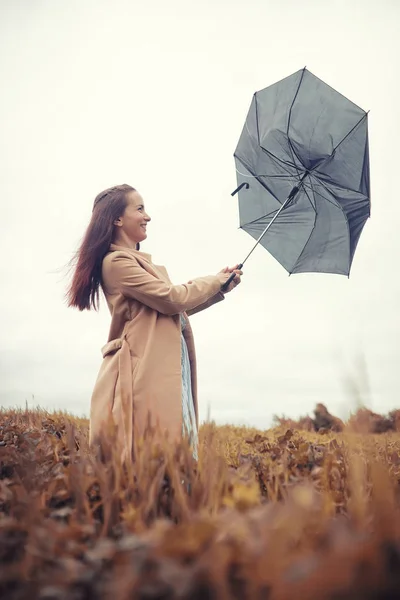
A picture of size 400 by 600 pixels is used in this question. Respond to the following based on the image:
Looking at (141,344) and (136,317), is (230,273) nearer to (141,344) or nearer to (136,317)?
(136,317)

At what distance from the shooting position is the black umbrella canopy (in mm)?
4414

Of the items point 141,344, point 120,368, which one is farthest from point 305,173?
point 120,368

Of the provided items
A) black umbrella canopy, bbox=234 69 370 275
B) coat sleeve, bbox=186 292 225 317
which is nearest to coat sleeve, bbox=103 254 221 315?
coat sleeve, bbox=186 292 225 317

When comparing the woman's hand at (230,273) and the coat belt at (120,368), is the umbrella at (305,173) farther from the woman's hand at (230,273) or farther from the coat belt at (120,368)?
the coat belt at (120,368)

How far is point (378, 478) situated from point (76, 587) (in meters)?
0.75

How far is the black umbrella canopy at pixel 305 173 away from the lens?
4.41 metres

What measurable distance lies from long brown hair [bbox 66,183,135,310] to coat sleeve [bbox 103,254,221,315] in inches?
5.5

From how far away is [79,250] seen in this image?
11.9 feet

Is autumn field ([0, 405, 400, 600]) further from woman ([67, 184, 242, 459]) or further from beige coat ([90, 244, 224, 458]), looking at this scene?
beige coat ([90, 244, 224, 458])

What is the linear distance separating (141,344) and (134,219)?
0.99m

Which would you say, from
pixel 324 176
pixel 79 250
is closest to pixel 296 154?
pixel 324 176

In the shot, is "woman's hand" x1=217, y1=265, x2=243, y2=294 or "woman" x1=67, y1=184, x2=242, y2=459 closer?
"woman" x1=67, y1=184, x2=242, y2=459

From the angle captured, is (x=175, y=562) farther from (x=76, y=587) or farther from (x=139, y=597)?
(x=76, y=587)

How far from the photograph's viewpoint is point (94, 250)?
11.7ft
